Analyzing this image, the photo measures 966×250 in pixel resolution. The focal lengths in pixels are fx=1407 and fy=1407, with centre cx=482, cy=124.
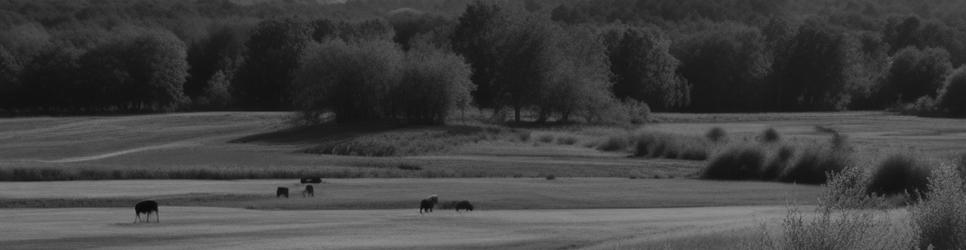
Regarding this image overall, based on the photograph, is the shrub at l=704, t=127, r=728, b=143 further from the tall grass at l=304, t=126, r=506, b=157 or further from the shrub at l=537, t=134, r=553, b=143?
the tall grass at l=304, t=126, r=506, b=157

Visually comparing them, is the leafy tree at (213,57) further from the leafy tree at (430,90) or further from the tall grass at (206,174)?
the tall grass at (206,174)

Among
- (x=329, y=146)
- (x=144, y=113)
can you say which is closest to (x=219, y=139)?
(x=329, y=146)

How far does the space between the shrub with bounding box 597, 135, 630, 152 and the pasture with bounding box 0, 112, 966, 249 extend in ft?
4.33

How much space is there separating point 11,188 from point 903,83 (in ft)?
422

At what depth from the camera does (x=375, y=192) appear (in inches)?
2244

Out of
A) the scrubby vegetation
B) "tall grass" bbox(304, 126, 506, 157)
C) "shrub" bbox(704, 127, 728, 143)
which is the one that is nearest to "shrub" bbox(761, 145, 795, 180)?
"shrub" bbox(704, 127, 728, 143)

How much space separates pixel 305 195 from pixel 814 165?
2646 centimetres

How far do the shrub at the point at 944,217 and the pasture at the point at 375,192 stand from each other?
331 centimetres

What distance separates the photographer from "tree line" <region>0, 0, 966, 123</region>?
4419 inches

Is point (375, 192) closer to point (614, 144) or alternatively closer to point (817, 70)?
point (614, 144)

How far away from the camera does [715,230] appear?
113 feet

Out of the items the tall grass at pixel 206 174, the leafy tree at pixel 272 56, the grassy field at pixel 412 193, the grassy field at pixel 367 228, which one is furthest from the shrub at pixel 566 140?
the grassy field at pixel 367 228

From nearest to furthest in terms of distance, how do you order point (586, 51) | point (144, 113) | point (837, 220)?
point (837, 220) < point (586, 51) < point (144, 113)

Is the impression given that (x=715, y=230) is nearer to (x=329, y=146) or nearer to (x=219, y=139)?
(x=329, y=146)
